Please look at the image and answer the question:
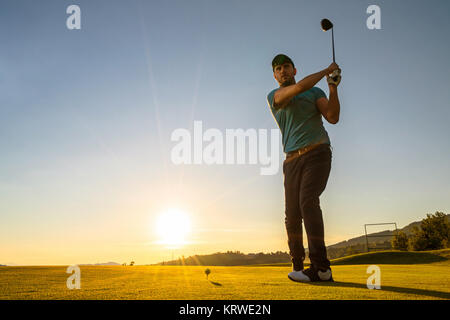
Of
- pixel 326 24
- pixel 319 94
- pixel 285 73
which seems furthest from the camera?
pixel 326 24

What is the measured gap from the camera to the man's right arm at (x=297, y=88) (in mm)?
3740

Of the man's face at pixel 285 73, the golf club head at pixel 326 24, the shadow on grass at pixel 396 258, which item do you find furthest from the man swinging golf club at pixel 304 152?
the shadow on grass at pixel 396 258

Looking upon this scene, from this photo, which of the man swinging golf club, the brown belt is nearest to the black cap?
the man swinging golf club

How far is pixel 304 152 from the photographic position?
4086 mm

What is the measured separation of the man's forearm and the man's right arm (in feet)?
0.63

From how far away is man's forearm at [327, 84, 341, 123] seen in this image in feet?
12.6

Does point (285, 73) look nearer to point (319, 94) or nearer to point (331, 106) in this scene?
point (319, 94)

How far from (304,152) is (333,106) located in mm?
631

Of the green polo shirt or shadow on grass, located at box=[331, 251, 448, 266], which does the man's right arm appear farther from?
shadow on grass, located at box=[331, 251, 448, 266]

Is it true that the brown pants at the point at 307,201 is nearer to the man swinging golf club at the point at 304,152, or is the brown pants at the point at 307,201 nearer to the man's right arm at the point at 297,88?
the man swinging golf club at the point at 304,152

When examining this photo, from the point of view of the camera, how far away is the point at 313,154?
13.1ft

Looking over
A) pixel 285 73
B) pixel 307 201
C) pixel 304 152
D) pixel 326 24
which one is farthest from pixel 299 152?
pixel 326 24
